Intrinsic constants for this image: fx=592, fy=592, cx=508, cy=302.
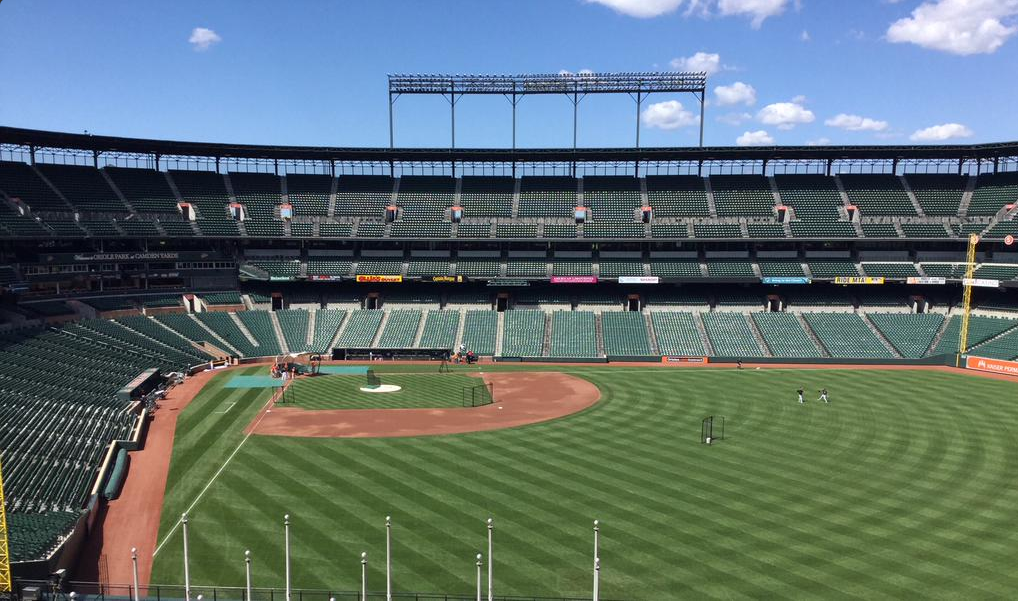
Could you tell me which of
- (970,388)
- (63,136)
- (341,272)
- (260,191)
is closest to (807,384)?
(970,388)

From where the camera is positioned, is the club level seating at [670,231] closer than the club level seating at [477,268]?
No

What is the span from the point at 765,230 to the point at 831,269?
31.8 feet

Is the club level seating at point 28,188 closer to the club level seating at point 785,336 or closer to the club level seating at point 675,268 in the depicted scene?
the club level seating at point 675,268

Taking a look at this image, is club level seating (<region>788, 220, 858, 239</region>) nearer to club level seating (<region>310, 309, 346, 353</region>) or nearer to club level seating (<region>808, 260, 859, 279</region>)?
club level seating (<region>808, 260, 859, 279</region>)

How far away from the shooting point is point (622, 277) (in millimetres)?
78438

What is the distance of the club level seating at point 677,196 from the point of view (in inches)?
3339

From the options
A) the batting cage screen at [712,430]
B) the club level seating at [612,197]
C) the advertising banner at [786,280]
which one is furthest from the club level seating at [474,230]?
the batting cage screen at [712,430]

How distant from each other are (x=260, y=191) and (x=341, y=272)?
65.4 ft

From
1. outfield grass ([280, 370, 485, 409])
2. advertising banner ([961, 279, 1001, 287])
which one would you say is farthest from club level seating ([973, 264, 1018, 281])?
outfield grass ([280, 370, 485, 409])

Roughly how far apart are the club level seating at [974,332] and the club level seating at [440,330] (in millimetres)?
→ 55939

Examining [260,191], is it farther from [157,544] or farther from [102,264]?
[157,544]

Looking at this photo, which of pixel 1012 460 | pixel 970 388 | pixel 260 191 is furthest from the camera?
pixel 260 191

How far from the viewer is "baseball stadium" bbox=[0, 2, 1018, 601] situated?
23891 millimetres

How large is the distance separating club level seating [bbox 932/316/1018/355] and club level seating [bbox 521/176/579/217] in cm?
4816
